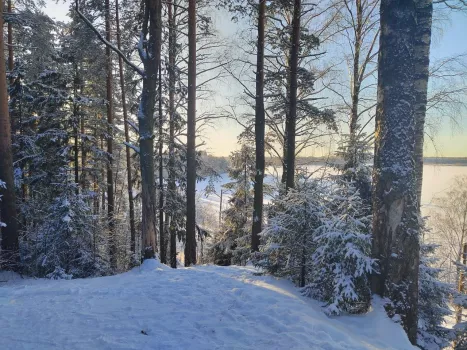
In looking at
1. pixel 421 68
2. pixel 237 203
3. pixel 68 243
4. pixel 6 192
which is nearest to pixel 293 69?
pixel 421 68

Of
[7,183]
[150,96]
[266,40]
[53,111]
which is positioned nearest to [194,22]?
[266,40]

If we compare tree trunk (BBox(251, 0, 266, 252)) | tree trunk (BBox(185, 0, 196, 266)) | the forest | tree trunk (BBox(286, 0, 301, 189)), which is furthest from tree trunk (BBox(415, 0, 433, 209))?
tree trunk (BBox(185, 0, 196, 266))

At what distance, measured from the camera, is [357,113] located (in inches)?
414

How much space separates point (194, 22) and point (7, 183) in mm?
6838

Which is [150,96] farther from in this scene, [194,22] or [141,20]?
[194,22]

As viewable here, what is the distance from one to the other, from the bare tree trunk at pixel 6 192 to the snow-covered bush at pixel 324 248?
683cm

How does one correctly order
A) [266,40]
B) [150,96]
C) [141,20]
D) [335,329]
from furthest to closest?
[266,40], [141,20], [150,96], [335,329]

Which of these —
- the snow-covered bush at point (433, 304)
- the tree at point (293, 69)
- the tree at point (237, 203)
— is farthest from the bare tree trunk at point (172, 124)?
the snow-covered bush at point (433, 304)

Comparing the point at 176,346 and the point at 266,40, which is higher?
the point at 266,40

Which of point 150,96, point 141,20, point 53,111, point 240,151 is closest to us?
point 150,96

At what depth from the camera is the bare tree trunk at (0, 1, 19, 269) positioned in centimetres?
775

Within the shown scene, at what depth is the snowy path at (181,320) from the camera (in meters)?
2.91

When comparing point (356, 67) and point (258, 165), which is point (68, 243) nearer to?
point (258, 165)

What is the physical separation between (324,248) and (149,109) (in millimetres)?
5006
